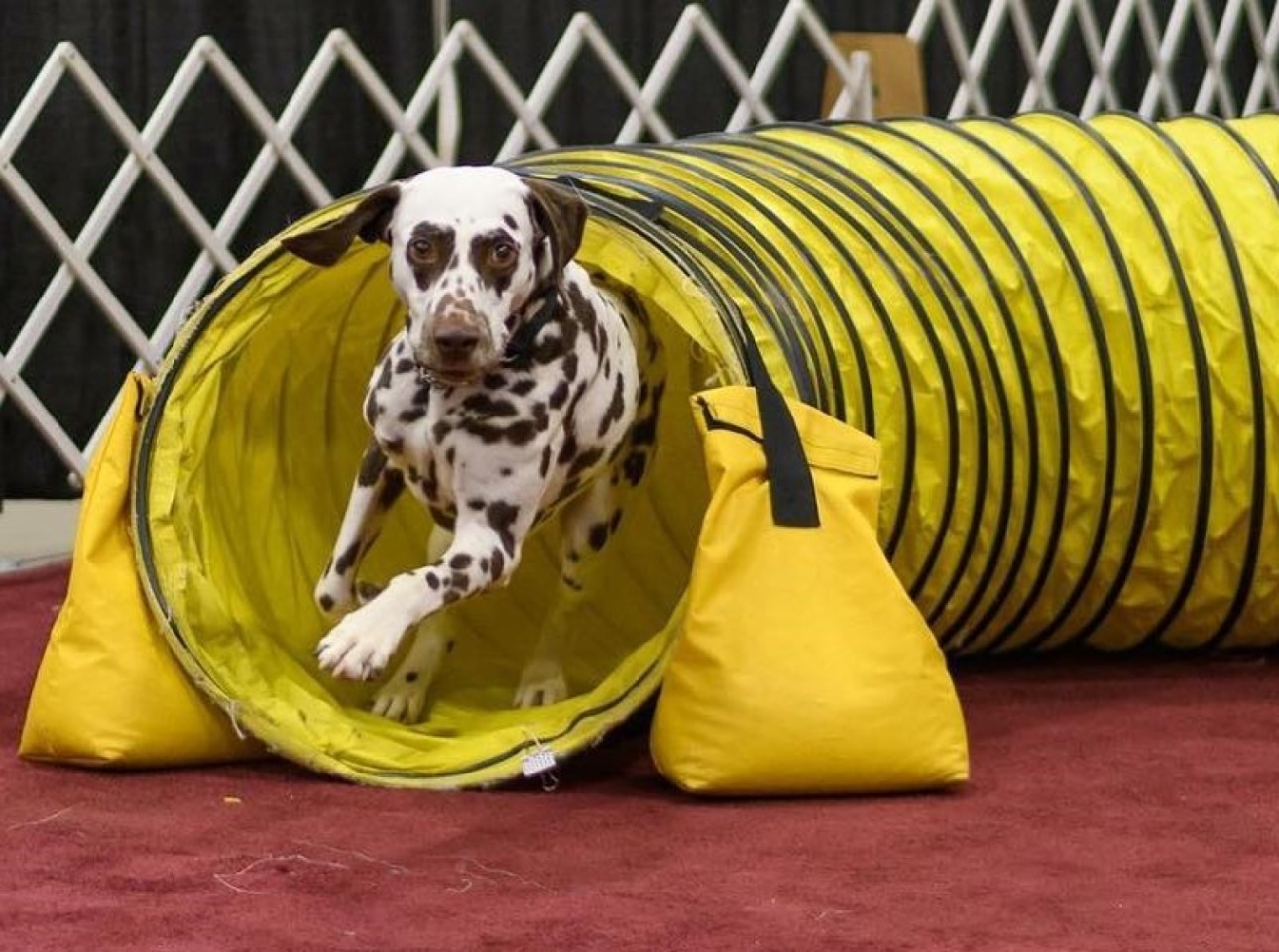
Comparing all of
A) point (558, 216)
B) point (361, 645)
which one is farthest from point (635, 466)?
point (361, 645)

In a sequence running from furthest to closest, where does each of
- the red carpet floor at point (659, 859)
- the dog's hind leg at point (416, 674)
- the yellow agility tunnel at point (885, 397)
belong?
the dog's hind leg at point (416, 674), the yellow agility tunnel at point (885, 397), the red carpet floor at point (659, 859)

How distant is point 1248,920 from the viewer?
2219 millimetres

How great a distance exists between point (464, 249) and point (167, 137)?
9.51 feet

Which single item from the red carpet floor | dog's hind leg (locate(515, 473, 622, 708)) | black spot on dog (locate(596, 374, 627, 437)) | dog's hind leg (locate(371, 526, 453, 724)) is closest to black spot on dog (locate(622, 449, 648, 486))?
dog's hind leg (locate(515, 473, 622, 708))

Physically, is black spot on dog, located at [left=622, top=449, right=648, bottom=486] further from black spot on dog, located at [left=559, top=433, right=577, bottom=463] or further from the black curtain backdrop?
the black curtain backdrop

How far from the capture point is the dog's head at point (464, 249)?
264 cm

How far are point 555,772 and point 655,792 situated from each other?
0.50 feet

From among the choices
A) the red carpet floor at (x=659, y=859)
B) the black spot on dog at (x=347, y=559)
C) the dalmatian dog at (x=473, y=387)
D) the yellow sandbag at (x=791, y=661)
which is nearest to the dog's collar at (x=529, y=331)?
the dalmatian dog at (x=473, y=387)

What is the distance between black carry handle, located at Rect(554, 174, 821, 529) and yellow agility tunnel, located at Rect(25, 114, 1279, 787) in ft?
0.29

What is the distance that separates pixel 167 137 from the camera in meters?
5.38

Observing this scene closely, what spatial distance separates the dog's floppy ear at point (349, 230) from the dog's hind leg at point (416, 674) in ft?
1.60

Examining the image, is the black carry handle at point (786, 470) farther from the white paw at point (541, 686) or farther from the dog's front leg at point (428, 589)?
the white paw at point (541, 686)

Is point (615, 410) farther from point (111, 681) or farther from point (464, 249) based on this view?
point (111, 681)

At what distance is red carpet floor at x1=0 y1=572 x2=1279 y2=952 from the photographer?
219 cm
